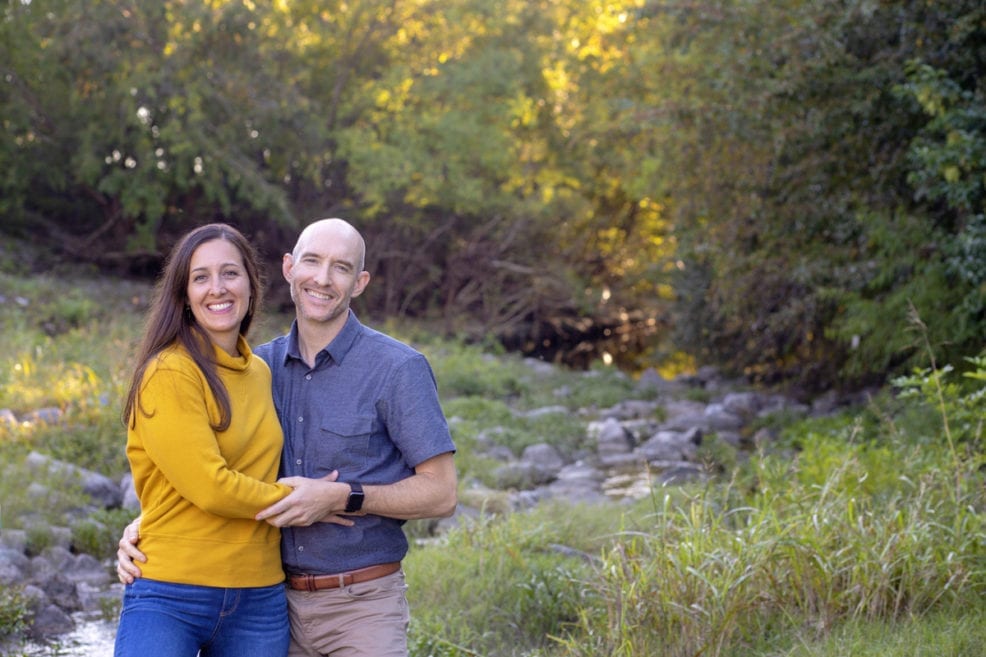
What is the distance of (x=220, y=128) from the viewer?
20.6 meters

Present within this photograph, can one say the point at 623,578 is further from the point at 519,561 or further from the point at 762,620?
the point at 519,561

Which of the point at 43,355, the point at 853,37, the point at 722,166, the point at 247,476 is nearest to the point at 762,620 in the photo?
the point at 247,476

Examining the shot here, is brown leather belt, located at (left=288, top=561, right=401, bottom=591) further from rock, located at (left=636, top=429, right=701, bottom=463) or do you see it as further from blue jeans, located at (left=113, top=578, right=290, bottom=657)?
rock, located at (left=636, top=429, right=701, bottom=463)

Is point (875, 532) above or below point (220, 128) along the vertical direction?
below

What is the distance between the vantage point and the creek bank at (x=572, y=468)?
7285 millimetres

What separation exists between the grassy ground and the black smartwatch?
1655 mm

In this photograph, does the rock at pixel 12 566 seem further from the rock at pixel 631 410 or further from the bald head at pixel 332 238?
the rock at pixel 631 410

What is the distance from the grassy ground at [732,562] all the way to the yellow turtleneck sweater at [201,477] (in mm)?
1874

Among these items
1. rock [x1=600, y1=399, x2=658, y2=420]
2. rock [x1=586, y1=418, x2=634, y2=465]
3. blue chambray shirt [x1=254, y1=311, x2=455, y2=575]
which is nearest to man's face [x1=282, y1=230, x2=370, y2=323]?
blue chambray shirt [x1=254, y1=311, x2=455, y2=575]

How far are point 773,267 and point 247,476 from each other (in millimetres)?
10253

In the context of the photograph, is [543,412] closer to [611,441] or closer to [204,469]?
[611,441]

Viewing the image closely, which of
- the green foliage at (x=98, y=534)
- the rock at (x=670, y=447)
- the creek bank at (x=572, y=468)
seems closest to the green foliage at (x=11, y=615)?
the creek bank at (x=572, y=468)

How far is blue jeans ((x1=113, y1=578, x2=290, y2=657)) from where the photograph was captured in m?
3.15

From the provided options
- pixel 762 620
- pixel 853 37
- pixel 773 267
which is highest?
pixel 853 37
